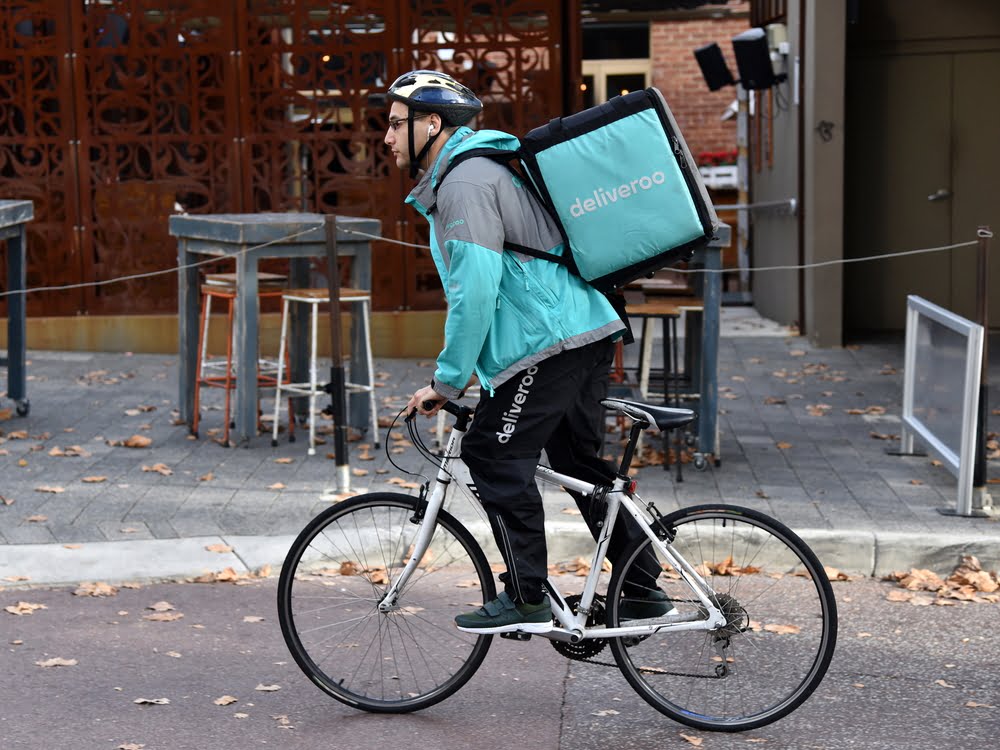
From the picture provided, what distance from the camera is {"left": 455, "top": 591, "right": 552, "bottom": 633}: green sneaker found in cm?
474

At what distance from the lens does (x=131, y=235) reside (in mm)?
12609

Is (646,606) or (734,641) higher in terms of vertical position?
(646,606)

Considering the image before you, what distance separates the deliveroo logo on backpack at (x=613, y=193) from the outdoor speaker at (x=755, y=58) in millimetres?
10213

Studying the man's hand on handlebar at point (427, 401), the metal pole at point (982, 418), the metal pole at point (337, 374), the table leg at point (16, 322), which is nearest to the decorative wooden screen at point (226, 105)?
the table leg at point (16, 322)

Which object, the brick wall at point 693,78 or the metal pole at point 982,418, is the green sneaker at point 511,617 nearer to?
the metal pole at point 982,418

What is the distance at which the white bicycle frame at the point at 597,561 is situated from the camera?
15.3ft

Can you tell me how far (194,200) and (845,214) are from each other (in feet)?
18.6

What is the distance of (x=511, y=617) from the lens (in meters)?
4.75

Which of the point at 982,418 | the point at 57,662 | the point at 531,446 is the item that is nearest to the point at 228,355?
the point at 57,662

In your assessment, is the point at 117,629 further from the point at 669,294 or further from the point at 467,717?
the point at 669,294

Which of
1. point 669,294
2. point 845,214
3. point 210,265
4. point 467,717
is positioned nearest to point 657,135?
point 467,717

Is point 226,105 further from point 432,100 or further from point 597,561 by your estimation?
point 597,561

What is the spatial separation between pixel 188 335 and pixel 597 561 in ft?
17.2

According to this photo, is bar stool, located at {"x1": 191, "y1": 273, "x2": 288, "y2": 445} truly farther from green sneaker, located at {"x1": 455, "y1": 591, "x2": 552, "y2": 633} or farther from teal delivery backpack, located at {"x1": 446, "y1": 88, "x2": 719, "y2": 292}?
teal delivery backpack, located at {"x1": 446, "y1": 88, "x2": 719, "y2": 292}
